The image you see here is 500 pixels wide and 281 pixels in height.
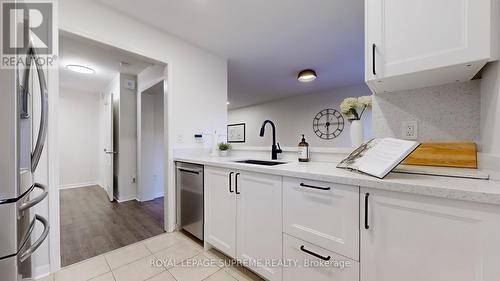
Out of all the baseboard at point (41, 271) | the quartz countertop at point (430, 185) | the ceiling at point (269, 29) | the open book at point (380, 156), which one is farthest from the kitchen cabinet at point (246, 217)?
→ the ceiling at point (269, 29)

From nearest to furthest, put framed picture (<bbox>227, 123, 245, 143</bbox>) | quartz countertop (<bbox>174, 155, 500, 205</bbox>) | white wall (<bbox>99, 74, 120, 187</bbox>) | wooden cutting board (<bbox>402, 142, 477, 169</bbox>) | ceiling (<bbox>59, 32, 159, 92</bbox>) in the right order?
quartz countertop (<bbox>174, 155, 500, 205</bbox>) < wooden cutting board (<bbox>402, 142, 477, 169</bbox>) < ceiling (<bbox>59, 32, 159, 92</bbox>) < white wall (<bbox>99, 74, 120, 187</bbox>) < framed picture (<bbox>227, 123, 245, 143</bbox>)

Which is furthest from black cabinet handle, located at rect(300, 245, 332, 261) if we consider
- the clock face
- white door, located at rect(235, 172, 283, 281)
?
the clock face

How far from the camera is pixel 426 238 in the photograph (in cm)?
76

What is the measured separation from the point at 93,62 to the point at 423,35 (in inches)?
155

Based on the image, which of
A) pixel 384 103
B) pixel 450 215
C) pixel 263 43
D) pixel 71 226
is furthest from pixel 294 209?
pixel 71 226

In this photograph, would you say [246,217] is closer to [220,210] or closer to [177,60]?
[220,210]

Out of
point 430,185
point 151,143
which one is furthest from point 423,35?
point 151,143

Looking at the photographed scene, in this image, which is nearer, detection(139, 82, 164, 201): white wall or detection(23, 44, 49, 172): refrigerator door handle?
detection(23, 44, 49, 172): refrigerator door handle

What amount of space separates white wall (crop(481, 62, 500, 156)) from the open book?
387mm

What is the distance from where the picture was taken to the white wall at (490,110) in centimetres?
87

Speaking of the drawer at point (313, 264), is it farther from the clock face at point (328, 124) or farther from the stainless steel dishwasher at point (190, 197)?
the clock face at point (328, 124)

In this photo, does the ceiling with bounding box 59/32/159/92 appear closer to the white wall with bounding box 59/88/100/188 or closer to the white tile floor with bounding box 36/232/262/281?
the white wall with bounding box 59/88/100/188

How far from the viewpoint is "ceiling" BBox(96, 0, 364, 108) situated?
1857 millimetres

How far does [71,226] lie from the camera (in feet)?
7.73
